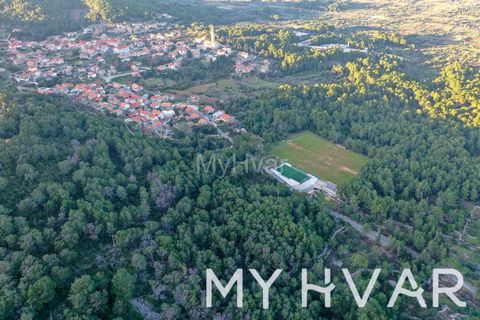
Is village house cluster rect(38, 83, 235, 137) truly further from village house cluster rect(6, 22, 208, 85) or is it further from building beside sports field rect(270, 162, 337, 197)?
building beside sports field rect(270, 162, 337, 197)

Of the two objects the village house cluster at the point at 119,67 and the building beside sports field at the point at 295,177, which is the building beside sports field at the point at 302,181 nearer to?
the building beside sports field at the point at 295,177

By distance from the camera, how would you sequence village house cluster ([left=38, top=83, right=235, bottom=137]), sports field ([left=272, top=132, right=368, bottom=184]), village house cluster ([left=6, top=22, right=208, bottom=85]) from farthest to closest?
village house cluster ([left=6, top=22, right=208, bottom=85])
village house cluster ([left=38, top=83, right=235, bottom=137])
sports field ([left=272, top=132, right=368, bottom=184])

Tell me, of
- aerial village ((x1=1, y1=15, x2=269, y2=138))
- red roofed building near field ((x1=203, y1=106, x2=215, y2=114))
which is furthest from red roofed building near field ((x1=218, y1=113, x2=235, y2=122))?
red roofed building near field ((x1=203, y1=106, x2=215, y2=114))

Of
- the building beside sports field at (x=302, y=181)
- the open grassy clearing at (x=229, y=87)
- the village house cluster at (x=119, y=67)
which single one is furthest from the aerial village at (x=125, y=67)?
the building beside sports field at (x=302, y=181)

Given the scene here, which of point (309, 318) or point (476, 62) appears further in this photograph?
point (476, 62)

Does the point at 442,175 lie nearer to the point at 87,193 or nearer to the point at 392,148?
the point at 392,148

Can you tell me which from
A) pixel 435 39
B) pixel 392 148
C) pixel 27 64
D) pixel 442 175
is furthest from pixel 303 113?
pixel 435 39
